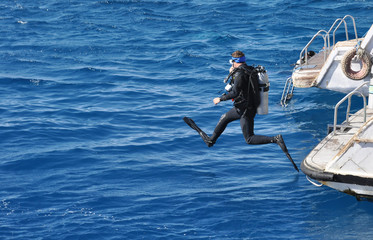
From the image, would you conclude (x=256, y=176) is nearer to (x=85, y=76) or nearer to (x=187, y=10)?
(x=85, y=76)

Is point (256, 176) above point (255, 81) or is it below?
below

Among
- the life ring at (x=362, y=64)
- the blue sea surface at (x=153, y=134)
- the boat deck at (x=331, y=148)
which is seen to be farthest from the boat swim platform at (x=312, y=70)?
the boat deck at (x=331, y=148)

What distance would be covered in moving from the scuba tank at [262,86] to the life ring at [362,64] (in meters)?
3.68

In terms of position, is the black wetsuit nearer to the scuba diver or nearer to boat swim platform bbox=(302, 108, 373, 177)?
the scuba diver

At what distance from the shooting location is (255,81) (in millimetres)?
11047

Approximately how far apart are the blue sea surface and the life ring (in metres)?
1.46

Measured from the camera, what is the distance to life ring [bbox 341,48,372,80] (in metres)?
13.9

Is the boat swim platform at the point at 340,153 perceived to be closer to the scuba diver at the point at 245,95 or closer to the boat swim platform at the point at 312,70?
the scuba diver at the point at 245,95

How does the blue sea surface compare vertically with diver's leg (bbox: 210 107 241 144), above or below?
below

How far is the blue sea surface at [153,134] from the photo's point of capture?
1016cm

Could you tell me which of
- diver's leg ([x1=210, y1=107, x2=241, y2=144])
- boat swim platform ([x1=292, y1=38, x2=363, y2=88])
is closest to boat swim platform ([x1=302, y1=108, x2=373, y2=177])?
diver's leg ([x1=210, y1=107, x2=241, y2=144])

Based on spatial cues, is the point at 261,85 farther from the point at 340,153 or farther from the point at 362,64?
the point at 362,64

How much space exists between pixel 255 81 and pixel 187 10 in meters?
20.2

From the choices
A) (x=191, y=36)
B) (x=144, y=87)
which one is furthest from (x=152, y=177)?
(x=191, y=36)
